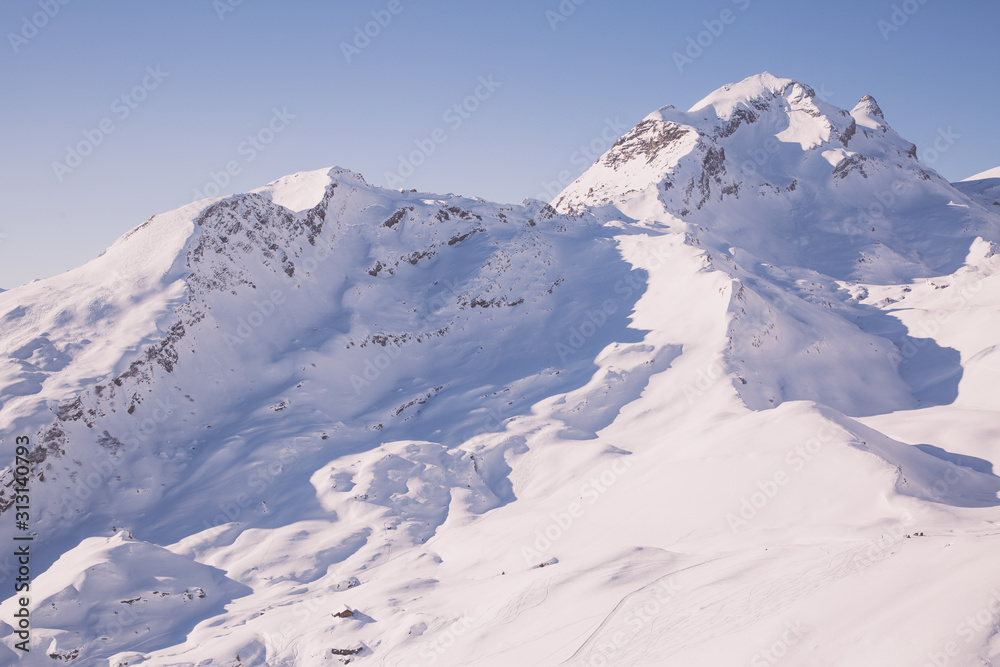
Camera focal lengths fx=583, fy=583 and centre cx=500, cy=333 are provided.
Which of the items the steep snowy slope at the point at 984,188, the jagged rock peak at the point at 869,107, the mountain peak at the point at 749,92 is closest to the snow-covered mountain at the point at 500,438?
the mountain peak at the point at 749,92

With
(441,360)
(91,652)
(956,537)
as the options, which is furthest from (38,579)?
(956,537)

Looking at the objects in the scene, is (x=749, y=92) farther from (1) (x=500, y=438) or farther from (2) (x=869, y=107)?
(1) (x=500, y=438)

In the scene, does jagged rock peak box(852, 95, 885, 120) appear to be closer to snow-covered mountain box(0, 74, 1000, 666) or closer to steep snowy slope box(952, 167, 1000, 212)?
steep snowy slope box(952, 167, 1000, 212)

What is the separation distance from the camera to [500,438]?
75.4 ft

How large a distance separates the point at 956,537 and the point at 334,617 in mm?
12580

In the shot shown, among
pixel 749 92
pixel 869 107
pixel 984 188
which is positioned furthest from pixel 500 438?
pixel 984 188

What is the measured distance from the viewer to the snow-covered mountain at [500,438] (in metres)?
10.7

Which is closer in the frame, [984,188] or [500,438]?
[500,438]

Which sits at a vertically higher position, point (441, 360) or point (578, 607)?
point (441, 360)

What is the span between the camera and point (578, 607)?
36.8ft

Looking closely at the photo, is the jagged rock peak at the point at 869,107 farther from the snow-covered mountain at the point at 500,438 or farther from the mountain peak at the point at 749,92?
Answer: the snow-covered mountain at the point at 500,438

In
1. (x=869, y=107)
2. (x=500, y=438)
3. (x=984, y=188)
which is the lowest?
(x=500, y=438)

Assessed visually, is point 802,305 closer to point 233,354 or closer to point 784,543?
point 784,543

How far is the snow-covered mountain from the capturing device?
35.2ft
